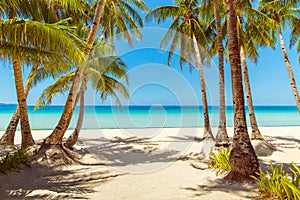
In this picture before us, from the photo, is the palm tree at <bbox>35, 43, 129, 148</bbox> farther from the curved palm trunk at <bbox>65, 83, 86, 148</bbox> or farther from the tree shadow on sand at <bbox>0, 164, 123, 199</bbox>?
the tree shadow on sand at <bbox>0, 164, 123, 199</bbox>

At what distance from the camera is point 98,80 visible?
1167 centimetres

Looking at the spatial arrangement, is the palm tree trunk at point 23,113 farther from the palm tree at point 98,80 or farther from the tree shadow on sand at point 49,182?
the palm tree at point 98,80

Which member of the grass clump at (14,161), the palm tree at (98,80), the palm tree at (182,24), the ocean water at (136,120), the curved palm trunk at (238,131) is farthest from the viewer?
the ocean water at (136,120)

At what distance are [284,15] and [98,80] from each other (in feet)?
36.1

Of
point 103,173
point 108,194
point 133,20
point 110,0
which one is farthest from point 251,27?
point 108,194

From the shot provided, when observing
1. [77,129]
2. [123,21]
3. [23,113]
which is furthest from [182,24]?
[23,113]

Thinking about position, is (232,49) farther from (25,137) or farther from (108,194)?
(25,137)

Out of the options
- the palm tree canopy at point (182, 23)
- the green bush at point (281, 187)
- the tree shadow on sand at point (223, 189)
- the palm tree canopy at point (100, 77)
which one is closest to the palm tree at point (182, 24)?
the palm tree canopy at point (182, 23)

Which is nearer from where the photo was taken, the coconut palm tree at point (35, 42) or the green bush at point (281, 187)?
the green bush at point (281, 187)

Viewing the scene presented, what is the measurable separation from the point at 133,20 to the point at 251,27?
661cm

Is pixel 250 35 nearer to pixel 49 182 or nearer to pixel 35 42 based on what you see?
pixel 35 42

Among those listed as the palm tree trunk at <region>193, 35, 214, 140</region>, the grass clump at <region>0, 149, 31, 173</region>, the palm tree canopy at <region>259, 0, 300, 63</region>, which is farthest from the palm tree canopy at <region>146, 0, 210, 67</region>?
the grass clump at <region>0, 149, 31, 173</region>

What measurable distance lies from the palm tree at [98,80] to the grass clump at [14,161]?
3514 millimetres

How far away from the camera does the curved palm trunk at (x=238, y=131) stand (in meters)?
5.44
